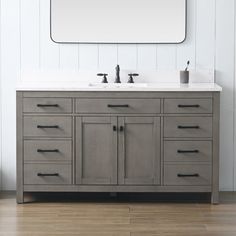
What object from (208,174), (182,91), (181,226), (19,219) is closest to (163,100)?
(182,91)

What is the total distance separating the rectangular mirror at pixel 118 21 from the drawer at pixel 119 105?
65cm

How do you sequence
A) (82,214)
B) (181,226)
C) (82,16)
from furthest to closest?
(82,16), (82,214), (181,226)

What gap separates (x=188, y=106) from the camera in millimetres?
5086

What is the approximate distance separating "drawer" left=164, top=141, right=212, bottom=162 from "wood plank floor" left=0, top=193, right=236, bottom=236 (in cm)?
33

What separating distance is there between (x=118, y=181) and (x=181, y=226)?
77 cm

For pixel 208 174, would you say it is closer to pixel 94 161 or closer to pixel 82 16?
pixel 94 161

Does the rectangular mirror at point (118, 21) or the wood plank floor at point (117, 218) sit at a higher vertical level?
the rectangular mirror at point (118, 21)

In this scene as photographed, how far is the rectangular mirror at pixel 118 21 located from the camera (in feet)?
18.0

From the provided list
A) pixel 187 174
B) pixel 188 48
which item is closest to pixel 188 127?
pixel 187 174

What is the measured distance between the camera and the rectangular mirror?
18.0ft

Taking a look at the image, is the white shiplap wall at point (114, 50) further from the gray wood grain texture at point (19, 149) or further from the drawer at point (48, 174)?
the drawer at point (48, 174)

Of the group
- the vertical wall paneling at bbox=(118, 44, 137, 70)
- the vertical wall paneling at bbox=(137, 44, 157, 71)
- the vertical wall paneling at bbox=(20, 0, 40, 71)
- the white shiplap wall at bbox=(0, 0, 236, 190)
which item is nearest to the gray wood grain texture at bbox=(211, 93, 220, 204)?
the white shiplap wall at bbox=(0, 0, 236, 190)

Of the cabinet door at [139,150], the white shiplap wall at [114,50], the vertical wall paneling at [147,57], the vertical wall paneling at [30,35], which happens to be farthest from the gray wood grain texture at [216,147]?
the vertical wall paneling at [30,35]

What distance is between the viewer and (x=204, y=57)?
18.2 ft
